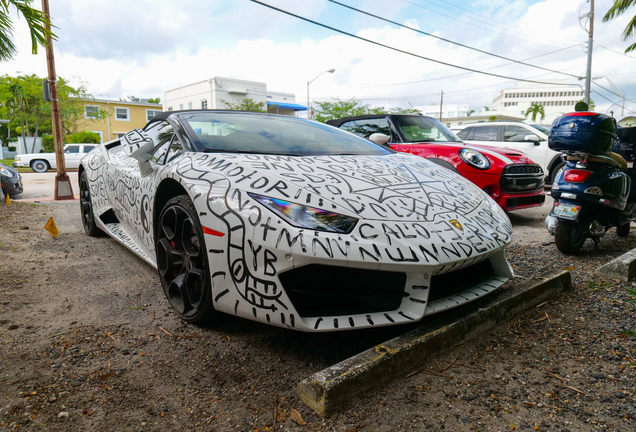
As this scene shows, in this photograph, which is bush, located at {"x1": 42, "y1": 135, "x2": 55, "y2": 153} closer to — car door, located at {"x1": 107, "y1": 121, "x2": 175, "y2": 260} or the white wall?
the white wall

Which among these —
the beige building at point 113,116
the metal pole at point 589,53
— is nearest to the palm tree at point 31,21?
the metal pole at point 589,53

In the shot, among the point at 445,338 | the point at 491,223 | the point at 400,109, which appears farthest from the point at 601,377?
the point at 400,109

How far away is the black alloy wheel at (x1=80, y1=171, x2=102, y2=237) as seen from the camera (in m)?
4.29

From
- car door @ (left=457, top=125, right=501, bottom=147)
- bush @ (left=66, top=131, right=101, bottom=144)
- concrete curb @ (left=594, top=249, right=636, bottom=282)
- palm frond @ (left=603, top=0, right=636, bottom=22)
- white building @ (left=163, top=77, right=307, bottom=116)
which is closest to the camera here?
concrete curb @ (left=594, top=249, right=636, bottom=282)

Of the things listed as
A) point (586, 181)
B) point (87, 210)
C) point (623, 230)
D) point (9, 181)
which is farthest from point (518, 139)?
point (9, 181)

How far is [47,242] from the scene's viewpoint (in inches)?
169

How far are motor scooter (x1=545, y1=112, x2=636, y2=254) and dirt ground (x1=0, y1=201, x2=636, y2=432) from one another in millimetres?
783

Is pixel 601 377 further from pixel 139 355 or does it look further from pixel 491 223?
pixel 139 355

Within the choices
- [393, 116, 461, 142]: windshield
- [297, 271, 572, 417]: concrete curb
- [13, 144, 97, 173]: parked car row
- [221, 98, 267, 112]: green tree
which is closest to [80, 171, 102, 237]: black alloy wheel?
[297, 271, 572, 417]: concrete curb

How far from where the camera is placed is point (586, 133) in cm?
334

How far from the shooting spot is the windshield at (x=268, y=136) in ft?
8.24

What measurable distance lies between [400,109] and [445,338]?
27.4 m

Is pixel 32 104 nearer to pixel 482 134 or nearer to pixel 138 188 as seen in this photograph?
pixel 482 134

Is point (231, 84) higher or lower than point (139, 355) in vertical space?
higher
